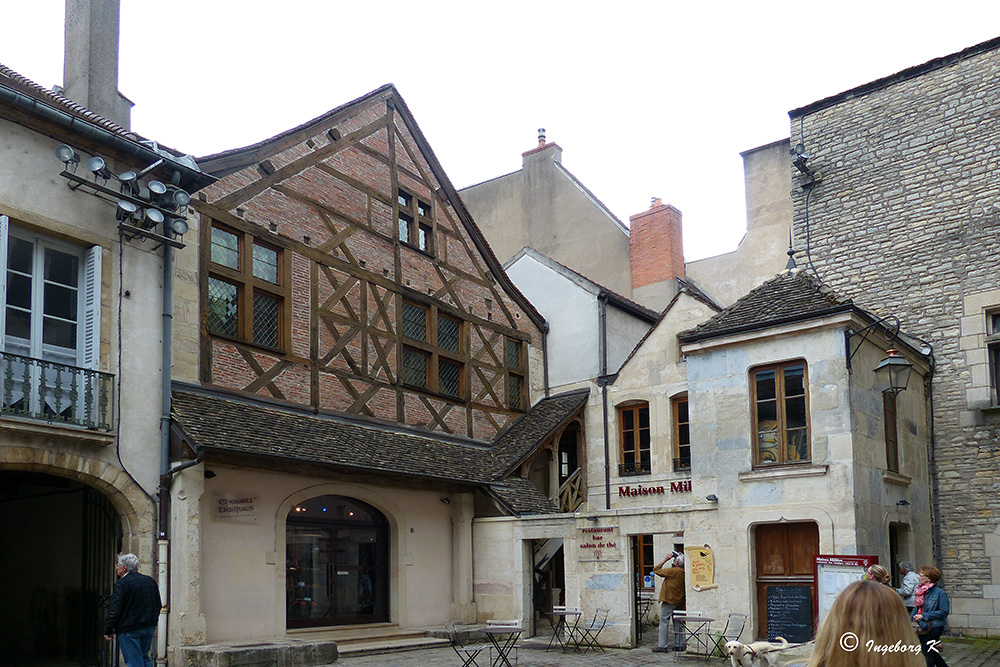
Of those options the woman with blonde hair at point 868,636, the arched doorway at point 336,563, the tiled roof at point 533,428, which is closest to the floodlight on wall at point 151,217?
the arched doorway at point 336,563

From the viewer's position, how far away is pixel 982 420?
1409 cm

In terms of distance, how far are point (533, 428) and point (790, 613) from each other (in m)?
6.90

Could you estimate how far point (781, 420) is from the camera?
40.2 feet

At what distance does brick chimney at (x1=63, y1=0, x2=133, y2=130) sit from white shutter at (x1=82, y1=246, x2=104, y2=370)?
2571mm

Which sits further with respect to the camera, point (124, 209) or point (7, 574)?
point (7, 574)

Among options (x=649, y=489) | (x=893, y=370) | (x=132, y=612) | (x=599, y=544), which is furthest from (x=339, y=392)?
(x=893, y=370)

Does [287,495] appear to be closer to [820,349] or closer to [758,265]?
[820,349]

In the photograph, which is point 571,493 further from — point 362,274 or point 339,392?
point 362,274

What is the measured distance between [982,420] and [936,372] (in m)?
0.93

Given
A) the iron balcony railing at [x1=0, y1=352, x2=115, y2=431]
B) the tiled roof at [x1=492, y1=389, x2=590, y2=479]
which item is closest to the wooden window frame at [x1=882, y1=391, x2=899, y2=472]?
the tiled roof at [x1=492, y1=389, x2=590, y2=479]

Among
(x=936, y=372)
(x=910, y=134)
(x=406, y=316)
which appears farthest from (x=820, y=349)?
(x=406, y=316)

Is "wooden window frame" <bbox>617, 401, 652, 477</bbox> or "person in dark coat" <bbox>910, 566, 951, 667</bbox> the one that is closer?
"person in dark coat" <bbox>910, 566, 951, 667</bbox>

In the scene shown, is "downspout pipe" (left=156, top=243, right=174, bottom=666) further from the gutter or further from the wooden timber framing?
the gutter

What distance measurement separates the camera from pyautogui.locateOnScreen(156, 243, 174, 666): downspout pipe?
10906 millimetres
